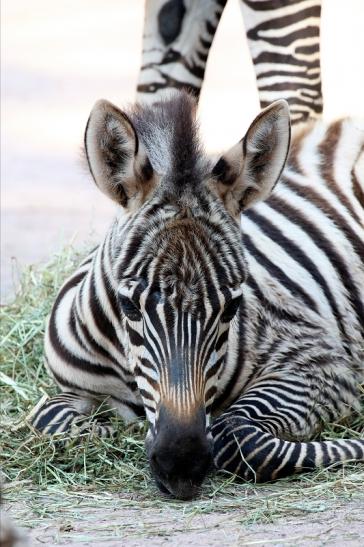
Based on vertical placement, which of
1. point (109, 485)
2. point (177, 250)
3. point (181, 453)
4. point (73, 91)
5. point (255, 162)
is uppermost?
point (255, 162)

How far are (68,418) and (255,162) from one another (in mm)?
1708

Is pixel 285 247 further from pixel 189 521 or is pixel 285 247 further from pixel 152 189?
pixel 189 521

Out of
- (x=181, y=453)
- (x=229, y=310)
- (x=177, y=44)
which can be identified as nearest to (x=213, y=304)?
(x=229, y=310)

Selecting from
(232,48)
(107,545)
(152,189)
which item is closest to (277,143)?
(152,189)

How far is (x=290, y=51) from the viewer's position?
32.7 ft

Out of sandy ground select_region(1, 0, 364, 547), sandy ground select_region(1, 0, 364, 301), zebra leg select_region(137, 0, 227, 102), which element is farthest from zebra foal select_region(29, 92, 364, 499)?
sandy ground select_region(1, 0, 364, 301)

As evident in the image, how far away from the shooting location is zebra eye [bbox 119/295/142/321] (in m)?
6.42

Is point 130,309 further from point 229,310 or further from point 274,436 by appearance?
point 274,436

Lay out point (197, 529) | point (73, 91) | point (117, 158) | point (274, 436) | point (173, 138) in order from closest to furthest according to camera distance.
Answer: point (197, 529)
point (117, 158)
point (173, 138)
point (274, 436)
point (73, 91)

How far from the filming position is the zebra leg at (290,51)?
9938 millimetres

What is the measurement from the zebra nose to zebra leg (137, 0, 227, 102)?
5.02 m

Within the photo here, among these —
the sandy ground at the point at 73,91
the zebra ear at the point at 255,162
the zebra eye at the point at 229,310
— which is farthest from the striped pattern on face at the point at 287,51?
the zebra eye at the point at 229,310

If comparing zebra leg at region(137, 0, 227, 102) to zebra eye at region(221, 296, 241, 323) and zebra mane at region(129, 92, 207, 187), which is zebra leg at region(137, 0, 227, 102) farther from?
zebra eye at region(221, 296, 241, 323)

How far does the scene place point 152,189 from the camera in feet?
21.7
